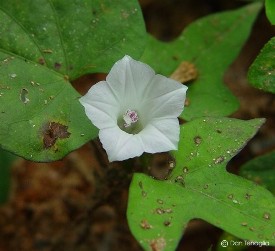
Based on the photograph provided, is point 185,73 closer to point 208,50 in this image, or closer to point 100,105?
point 208,50

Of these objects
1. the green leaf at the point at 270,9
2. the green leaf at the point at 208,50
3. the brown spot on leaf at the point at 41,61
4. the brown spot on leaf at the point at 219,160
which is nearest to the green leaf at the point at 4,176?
the brown spot on leaf at the point at 41,61

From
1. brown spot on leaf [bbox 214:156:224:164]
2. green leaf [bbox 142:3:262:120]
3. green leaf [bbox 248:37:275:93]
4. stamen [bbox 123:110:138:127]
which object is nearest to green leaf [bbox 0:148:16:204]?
green leaf [bbox 142:3:262:120]

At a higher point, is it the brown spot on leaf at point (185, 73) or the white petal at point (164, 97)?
the white petal at point (164, 97)

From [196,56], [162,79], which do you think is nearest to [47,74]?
[162,79]

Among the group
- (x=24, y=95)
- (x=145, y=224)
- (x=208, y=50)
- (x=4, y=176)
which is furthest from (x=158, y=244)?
(x=4, y=176)

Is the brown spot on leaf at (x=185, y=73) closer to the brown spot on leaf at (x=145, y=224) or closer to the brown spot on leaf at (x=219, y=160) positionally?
the brown spot on leaf at (x=219, y=160)

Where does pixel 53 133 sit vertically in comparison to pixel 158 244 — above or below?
above

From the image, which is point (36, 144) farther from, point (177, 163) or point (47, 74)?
point (177, 163)

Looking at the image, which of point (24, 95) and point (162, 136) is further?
point (24, 95)
